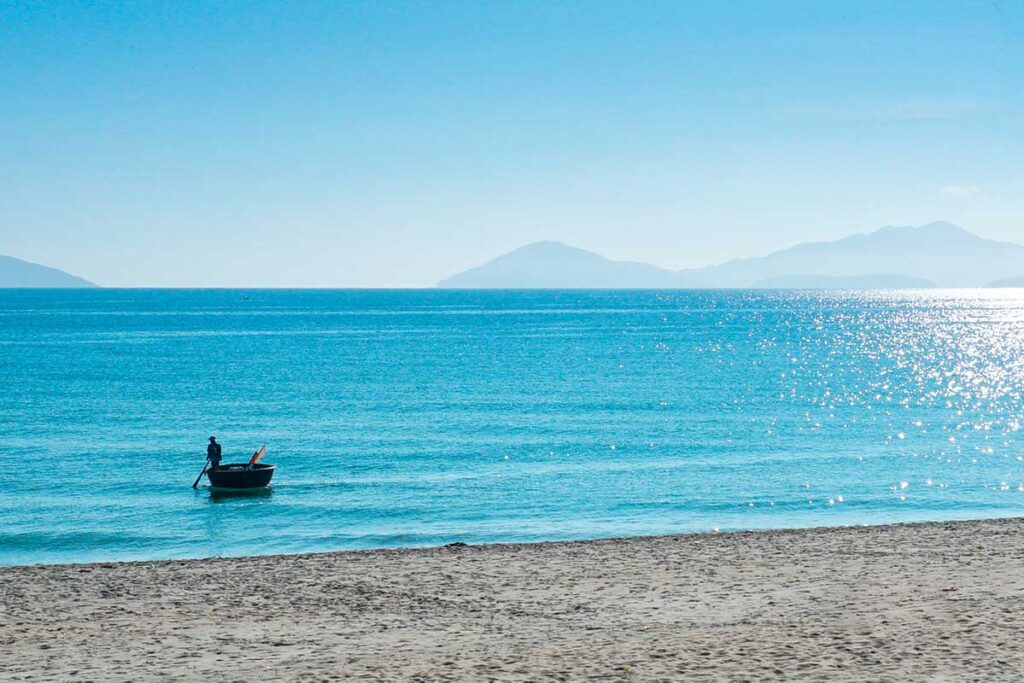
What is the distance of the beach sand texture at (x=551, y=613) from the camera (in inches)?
589

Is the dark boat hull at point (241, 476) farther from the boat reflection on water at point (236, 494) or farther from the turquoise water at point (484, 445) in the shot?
the turquoise water at point (484, 445)

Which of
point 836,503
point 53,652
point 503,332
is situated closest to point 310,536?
point 53,652

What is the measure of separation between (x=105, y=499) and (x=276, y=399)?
31.9m

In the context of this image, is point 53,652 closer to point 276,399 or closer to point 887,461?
point 887,461

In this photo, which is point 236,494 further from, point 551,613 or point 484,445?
point 551,613

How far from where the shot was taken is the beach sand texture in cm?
1497

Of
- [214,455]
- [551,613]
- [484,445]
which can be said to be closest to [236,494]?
[214,455]

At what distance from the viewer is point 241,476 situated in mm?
37688

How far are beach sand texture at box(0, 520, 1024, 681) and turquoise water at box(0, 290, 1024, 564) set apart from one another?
21.5 feet

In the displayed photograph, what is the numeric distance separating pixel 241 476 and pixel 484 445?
13.0 metres

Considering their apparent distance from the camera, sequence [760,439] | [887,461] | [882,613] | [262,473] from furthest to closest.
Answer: [760,439], [887,461], [262,473], [882,613]

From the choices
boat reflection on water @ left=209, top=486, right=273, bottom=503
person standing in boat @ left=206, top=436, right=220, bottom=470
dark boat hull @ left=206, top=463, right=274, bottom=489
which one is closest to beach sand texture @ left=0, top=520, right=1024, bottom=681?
boat reflection on water @ left=209, top=486, right=273, bottom=503

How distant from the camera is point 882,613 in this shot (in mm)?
17609

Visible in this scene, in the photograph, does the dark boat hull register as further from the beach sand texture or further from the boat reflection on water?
the beach sand texture
